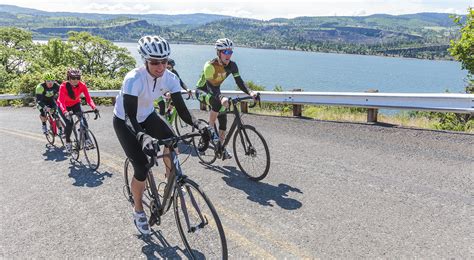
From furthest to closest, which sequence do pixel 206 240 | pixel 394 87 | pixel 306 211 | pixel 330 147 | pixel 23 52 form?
pixel 394 87, pixel 23 52, pixel 330 147, pixel 306 211, pixel 206 240

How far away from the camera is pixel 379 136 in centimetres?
855

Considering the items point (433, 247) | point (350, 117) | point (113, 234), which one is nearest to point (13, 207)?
point (113, 234)

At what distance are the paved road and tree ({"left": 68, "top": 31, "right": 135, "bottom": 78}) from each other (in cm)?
6328

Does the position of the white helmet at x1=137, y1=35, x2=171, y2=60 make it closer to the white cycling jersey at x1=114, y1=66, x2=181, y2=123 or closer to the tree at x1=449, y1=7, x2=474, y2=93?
the white cycling jersey at x1=114, y1=66, x2=181, y2=123

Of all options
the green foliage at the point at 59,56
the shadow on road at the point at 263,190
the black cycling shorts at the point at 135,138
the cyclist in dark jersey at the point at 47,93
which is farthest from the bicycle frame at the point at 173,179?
the green foliage at the point at 59,56

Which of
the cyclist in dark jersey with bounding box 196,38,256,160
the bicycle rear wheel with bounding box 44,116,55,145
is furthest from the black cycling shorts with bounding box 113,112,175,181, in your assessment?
the bicycle rear wheel with bounding box 44,116,55,145

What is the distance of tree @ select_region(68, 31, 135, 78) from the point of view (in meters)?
67.6

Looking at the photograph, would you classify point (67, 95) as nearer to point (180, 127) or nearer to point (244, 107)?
point (180, 127)

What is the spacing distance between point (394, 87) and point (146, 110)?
385ft

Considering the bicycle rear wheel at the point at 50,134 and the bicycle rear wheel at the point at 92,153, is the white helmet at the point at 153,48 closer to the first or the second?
the bicycle rear wheel at the point at 92,153

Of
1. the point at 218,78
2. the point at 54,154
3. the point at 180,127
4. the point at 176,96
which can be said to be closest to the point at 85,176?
the point at 54,154

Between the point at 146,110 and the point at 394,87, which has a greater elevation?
the point at 146,110

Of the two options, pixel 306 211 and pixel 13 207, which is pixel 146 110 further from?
pixel 13 207

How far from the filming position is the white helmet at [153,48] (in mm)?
3869
